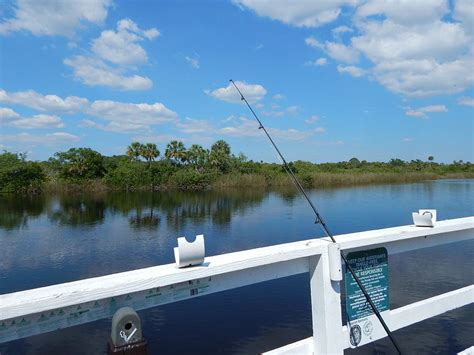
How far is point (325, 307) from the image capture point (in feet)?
8.61

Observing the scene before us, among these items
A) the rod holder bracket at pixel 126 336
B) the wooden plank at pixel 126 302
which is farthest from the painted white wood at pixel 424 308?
the rod holder bracket at pixel 126 336

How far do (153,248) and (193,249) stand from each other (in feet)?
40.9

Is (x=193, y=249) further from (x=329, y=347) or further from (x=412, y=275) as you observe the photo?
(x=412, y=275)

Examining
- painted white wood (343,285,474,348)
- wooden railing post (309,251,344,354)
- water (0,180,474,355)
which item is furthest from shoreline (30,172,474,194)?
wooden railing post (309,251,344,354)

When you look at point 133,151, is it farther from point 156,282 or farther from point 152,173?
point 156,282

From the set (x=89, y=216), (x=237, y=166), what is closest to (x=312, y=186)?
(x=237, y=166)

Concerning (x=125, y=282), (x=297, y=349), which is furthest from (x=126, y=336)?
(x=297, y=349)

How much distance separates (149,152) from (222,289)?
53559mm

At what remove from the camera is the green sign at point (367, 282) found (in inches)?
112

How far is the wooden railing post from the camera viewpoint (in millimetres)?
2629

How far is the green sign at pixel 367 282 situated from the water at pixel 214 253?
9.04ft

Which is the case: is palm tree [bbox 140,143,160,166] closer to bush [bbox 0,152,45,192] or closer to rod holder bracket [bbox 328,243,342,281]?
bush [bbox 0,152,45,192]

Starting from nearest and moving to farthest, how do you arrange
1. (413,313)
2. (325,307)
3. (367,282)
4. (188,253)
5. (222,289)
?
(188,253) < (222,289) < (325,307) < (367,282) < (413,313)

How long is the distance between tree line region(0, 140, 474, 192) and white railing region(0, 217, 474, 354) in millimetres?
44918
